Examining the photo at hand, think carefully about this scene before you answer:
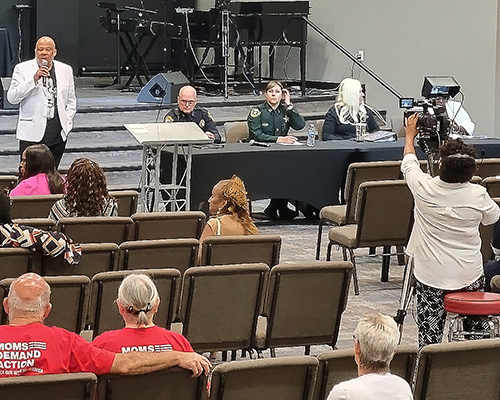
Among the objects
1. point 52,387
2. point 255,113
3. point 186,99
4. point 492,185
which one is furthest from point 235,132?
point 52,387

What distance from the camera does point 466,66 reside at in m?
12.1

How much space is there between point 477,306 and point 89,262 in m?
1.95

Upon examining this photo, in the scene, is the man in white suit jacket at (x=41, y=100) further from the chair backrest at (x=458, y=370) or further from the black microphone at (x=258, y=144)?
the chair backrest at (x=458, y=370)

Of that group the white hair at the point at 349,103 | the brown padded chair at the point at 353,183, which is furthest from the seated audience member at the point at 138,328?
the white hair at the point at 349,103

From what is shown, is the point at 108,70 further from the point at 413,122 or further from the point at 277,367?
the point at 277,367

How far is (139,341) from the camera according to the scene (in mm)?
3902

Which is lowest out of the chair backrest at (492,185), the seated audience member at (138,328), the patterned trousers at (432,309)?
the patterned trousers at (432,309)

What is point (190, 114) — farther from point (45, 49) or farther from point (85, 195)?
point (85, 195)

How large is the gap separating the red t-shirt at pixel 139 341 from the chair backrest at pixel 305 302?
1327mm

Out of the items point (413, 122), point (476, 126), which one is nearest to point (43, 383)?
point (413, 122)

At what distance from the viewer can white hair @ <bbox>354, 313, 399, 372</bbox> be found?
3422 millimetres

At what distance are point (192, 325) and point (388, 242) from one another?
259 centimetres

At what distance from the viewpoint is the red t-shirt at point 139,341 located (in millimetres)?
3891

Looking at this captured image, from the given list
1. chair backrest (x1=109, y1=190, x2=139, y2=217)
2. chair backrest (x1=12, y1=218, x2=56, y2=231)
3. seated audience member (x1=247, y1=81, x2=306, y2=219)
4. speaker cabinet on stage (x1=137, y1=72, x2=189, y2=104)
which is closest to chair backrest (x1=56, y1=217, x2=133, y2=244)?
chair backrest (x1=12, y1=218, x2=56, y2=231)
